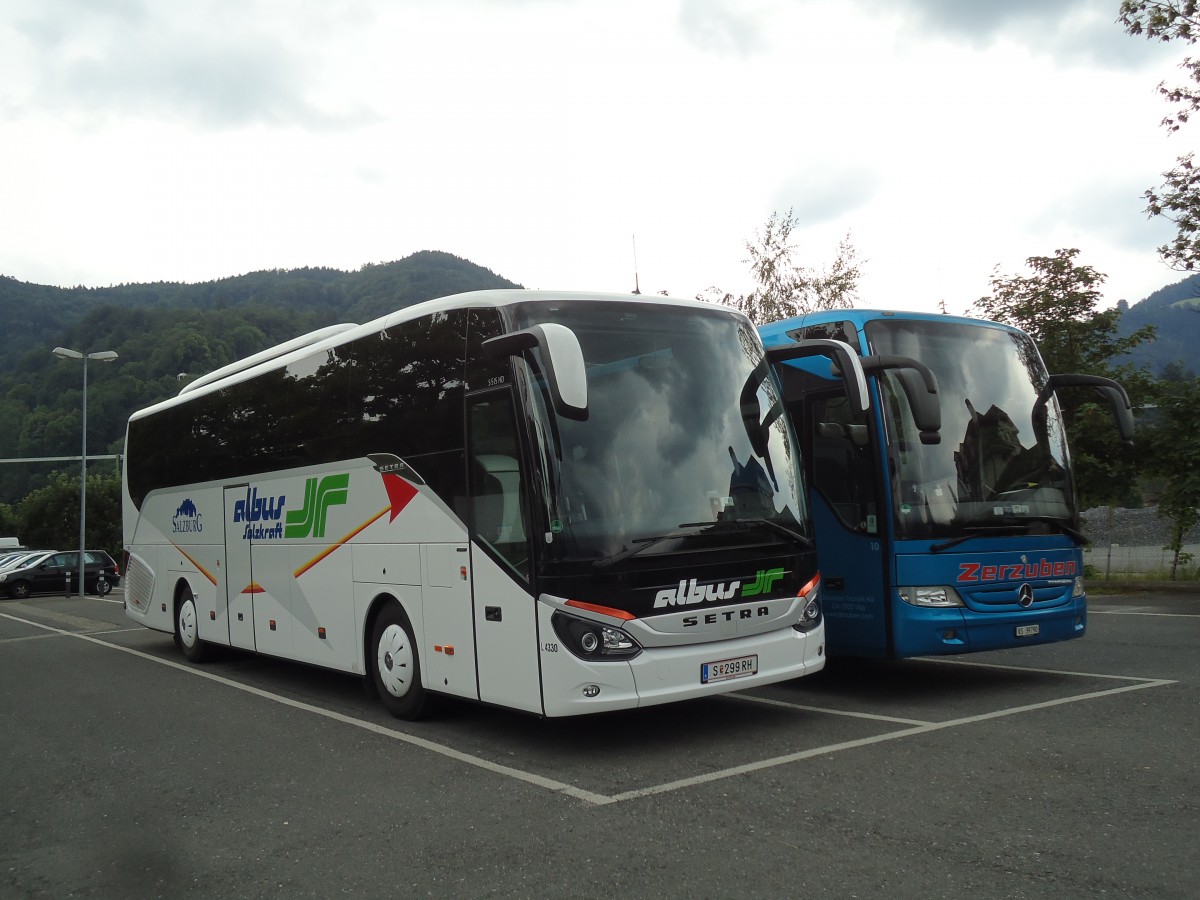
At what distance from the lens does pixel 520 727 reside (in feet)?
28.4

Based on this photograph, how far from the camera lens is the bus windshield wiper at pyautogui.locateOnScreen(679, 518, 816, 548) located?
760 centimetres

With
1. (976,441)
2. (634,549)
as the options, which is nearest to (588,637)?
(634,549)

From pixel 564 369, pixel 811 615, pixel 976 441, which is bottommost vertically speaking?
pixel 811 615

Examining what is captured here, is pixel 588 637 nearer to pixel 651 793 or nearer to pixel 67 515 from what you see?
pixel 651 793

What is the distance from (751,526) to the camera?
7859mm

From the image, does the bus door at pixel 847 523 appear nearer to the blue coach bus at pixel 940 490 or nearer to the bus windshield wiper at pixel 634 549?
the blue coach bus at pixel 940 490

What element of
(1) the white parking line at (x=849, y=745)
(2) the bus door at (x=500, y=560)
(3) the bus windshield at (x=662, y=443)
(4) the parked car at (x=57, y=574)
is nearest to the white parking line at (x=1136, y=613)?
(1) the white parking line at (x=849, y=745)

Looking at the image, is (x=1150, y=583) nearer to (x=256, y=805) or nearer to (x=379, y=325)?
(x=379, y=325)

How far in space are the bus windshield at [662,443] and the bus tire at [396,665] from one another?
7.72 feet

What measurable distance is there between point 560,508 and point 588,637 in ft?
2.80

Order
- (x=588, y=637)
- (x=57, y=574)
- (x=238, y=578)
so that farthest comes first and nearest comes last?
(x=57, y=574), (x=238, y=578), (x=588, y=637)

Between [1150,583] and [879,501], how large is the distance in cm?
1642

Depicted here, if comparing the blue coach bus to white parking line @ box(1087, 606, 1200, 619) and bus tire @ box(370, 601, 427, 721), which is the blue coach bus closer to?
bus tire @ box(370, 601, 427, 721)

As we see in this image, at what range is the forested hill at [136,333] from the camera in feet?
234
